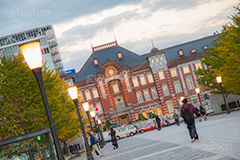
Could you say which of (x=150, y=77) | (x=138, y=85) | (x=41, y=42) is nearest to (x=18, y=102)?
(x=138, y=85)

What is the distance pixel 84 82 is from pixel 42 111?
40292 mm

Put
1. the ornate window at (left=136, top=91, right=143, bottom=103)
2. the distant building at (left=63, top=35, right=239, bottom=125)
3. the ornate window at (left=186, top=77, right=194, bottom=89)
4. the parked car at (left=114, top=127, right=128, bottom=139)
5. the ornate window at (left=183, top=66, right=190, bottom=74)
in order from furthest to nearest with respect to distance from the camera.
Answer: the ornate window at (left=183, top=66, right=190, bottom=74), the ornate window at (left=186, top=77, right=194, bottom=89), the ornate window at (left=136, top=91, right=143, bottom=103), the distant building at (left=63, top=35, right=239, bottom=125), the parked car at (left=114, top=127, right=128, bottom=139)

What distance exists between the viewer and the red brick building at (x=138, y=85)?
202ft

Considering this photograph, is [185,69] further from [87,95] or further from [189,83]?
[87,95]

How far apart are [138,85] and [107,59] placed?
27.3 ft

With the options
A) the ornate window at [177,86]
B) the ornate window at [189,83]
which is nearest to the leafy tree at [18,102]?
the ornate window at [177,86]

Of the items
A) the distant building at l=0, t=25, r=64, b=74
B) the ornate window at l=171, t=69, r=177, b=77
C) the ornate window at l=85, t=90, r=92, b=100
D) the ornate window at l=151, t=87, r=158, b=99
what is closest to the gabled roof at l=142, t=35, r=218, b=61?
the ornate window at l=171, t=69, r=177, b=77

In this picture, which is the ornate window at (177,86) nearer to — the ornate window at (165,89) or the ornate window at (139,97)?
the ornate window at (165,89)

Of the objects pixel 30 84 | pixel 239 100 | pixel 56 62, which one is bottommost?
pixel 239 100

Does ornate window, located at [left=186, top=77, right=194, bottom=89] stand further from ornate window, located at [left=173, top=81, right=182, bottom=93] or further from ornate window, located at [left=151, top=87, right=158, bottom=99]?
ornate window, located at [left=151, top=87, right=158, bottom=99]

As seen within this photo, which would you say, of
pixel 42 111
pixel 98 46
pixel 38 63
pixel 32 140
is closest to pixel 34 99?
pixel 42 111

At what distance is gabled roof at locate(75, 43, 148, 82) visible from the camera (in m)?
63.2

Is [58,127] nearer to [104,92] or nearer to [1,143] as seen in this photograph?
[1,143]

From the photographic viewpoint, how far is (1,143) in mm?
8359
